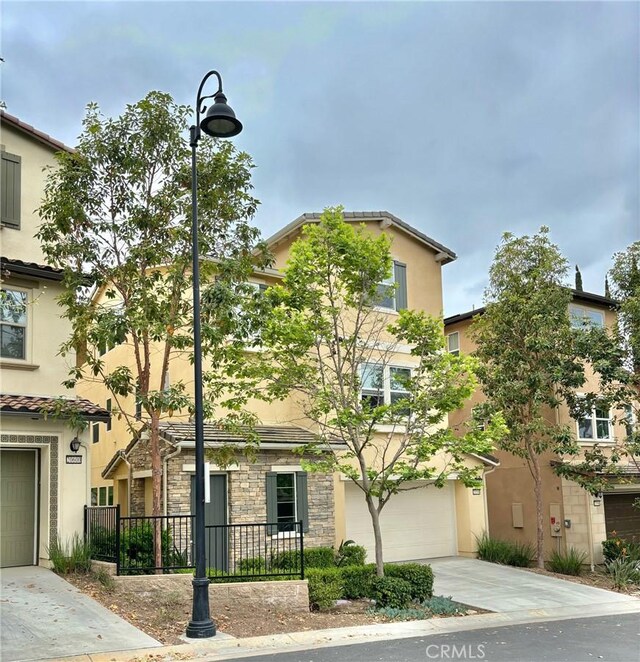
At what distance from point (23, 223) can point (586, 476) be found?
16.0m

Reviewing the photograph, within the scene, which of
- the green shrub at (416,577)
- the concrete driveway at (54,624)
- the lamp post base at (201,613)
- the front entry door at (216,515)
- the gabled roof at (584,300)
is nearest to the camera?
the concrete driveway at (54,624)

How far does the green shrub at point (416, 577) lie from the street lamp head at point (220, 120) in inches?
353

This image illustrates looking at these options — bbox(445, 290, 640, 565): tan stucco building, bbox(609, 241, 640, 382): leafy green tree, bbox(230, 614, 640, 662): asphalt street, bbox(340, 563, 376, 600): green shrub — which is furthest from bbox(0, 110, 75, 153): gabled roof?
bbox(609, 241, 640, 382): leafy green tree

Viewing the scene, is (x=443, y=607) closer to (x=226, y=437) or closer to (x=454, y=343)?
(x=226, y=437)

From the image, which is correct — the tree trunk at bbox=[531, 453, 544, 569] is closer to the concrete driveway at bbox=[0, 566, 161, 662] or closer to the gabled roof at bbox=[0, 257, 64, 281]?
the concrete driveway at bbox=[0, 566, 161, 662]

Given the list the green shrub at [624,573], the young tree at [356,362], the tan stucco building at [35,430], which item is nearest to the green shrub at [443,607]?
the young tree at [356,362]

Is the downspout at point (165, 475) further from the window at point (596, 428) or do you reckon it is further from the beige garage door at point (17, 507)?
the window at point (596, 428)

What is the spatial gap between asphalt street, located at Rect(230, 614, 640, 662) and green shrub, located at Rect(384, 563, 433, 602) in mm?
1891

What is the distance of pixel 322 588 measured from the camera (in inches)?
531

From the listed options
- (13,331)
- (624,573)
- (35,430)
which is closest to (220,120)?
(13,331)

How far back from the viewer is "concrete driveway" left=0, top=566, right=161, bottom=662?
32.1 ft

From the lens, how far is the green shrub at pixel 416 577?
562 inches

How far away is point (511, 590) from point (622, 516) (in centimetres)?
947

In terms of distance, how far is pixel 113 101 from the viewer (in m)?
13.9
